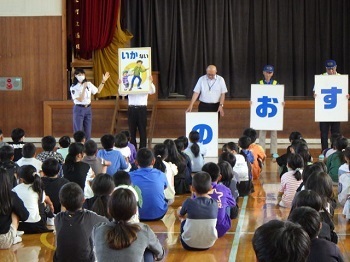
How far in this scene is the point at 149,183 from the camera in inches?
268

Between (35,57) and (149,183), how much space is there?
7163mm

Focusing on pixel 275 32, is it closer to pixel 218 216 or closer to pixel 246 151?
pixel 246 151

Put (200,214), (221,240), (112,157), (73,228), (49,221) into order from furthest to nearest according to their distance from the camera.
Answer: (112,157) < (49,221) < (221,240) < (200,214) < (73,228)

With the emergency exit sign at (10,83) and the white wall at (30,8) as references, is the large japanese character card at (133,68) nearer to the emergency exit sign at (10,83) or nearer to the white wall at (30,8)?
the white wall at (30,8)

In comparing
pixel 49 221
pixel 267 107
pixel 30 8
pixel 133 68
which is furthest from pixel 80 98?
pixel 49 221

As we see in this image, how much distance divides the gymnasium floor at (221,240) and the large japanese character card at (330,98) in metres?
2.81

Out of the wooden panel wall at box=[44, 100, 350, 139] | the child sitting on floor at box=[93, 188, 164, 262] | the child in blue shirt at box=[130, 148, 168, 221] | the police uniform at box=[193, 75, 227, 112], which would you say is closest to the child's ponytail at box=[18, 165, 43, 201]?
the child in blue shirt at box=[130, 148, 168, 221]

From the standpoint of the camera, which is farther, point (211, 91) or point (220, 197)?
point (211, 91)

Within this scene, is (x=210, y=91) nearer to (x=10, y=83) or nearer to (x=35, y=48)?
(x=35, y=48)

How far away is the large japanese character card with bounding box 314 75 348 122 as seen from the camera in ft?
34.3

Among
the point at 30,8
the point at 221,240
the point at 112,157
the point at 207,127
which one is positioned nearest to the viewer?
the point at 221,240

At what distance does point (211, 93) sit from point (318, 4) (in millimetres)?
5124

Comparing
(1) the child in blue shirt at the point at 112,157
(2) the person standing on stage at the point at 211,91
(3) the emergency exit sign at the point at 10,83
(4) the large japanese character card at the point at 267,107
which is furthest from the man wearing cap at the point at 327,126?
(3) the emergency exit sign at the point at 10,83

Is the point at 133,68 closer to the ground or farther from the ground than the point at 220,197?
farther from the ground
